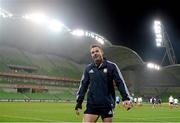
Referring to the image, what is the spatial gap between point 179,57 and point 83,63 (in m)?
35.9

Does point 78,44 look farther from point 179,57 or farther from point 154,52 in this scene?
point 179,57

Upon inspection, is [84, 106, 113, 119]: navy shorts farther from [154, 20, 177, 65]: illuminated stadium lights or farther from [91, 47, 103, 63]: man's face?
[154, 20, 177, 65]: illuminated stadium lights

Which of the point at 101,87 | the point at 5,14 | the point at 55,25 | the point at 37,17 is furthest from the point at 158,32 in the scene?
the point at 101,87

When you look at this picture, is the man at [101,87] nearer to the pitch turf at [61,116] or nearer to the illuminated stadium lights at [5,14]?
the pitch turf at [61,116]

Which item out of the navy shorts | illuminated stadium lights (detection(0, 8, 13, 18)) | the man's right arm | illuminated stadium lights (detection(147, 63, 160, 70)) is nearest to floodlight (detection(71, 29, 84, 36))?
illuminated stadium lights (detection(0, 8, 13, 18))

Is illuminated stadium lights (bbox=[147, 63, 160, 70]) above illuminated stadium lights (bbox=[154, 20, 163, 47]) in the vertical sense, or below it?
below

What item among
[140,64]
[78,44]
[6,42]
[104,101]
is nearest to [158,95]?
[140,64]

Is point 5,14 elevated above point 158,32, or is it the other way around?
point 5,14

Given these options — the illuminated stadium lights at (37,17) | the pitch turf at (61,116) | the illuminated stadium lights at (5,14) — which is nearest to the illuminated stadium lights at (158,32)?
the illuminated stadium lights at (37,17)

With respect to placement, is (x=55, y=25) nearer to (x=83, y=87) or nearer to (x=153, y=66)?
(x=153, y=66)

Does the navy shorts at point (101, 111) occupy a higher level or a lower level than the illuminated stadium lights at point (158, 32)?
lower

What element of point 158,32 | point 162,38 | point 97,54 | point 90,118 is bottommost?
point 90,118

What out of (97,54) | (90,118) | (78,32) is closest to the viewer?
(97,54)

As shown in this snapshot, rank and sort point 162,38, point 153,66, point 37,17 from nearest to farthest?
point 37,17 < point 162,38 < point 153,66
